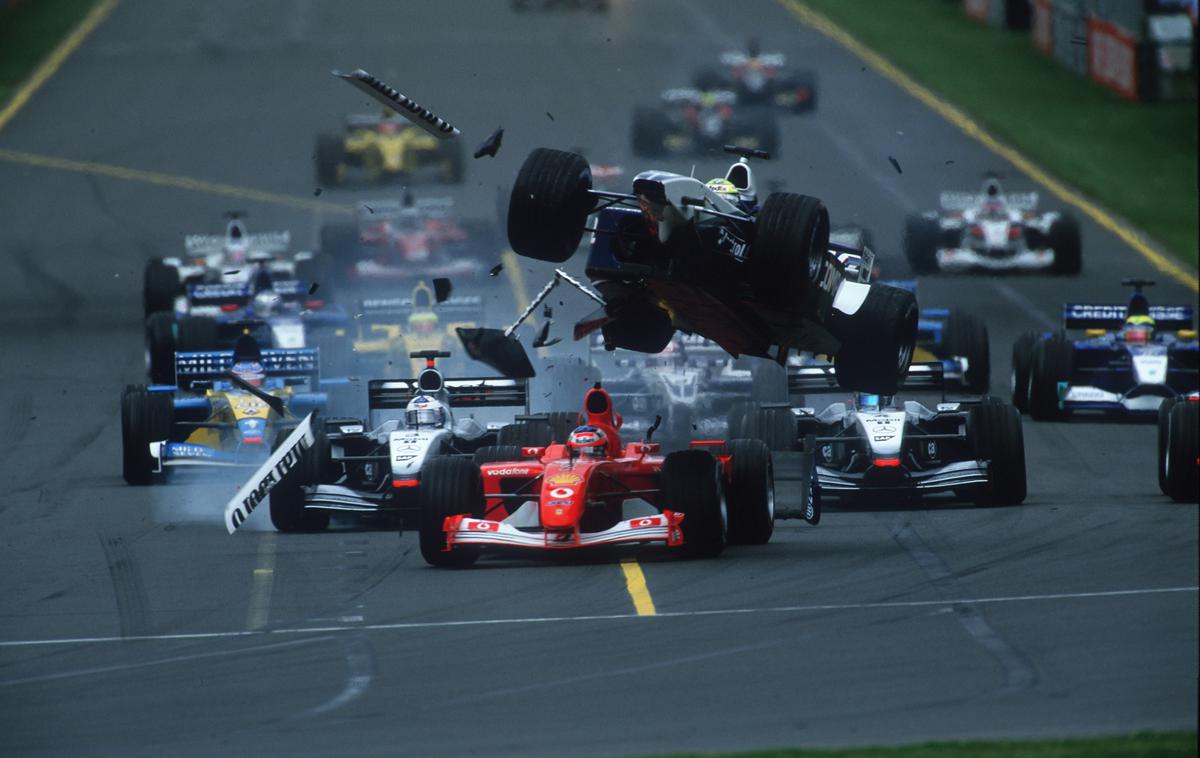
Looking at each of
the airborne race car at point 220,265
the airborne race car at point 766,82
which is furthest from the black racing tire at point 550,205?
the airborne race car at point 766,82

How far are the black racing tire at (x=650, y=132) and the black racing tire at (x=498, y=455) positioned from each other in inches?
1050

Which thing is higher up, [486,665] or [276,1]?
[276,1]

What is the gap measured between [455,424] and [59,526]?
408 centimetres

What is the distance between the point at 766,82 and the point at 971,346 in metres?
23.4

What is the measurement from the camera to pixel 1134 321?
27.1 m

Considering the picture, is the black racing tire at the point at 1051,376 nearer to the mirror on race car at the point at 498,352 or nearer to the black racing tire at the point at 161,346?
the mirror on race car at the point at 498,352

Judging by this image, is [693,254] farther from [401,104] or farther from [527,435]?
[527,435]

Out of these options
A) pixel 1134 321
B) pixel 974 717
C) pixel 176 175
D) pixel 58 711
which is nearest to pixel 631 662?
pixel 974 717

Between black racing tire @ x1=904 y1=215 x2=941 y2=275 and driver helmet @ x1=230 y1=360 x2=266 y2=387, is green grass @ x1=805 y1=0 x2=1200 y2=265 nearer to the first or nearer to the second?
black racing tire @ x1=904 y1=215 x2=941 y2=275

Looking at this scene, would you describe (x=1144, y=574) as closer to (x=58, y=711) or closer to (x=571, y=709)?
(x=571, y=709)

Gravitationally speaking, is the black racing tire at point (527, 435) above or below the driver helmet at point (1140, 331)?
below

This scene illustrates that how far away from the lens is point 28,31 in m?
63.0

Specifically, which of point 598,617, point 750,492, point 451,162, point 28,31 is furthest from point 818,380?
point 28,31

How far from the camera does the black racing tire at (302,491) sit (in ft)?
71.2
